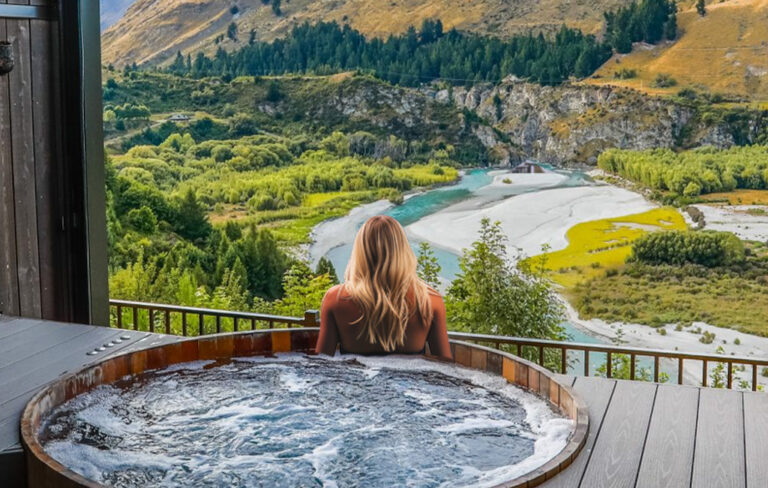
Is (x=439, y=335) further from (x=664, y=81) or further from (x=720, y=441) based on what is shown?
(x=664, y=81)

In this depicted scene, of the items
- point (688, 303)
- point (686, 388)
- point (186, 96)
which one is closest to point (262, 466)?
point (686, 388)

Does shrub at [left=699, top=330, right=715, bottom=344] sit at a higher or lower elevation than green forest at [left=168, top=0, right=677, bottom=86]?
lower

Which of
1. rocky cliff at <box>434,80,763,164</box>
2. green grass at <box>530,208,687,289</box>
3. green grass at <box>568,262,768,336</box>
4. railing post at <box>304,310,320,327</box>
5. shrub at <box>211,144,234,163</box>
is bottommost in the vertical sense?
green grass at <box>568,262,768,336</box>

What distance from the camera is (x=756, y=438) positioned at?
1861 mm

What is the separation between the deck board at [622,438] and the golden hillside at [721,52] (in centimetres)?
919

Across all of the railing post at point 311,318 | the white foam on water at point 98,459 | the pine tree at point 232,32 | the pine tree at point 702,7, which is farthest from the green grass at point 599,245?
the white foam on water at point 98,459

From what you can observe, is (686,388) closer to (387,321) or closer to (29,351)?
(387,321)

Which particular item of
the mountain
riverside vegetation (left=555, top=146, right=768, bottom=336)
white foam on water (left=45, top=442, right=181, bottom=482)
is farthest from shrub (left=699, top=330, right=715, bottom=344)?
white foam on water (left=45, top=442, right=181, bottom=482)

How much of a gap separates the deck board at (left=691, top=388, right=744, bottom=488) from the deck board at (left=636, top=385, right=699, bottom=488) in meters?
0.02

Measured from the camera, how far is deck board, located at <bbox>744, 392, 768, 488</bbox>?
1663mm

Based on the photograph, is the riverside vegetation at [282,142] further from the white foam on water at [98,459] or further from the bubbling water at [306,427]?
the white foam on water at [98,459]

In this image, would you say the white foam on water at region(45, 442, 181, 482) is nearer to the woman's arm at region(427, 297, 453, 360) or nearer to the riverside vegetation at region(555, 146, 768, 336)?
the woman's arm at region(427, 297, 453, 360)

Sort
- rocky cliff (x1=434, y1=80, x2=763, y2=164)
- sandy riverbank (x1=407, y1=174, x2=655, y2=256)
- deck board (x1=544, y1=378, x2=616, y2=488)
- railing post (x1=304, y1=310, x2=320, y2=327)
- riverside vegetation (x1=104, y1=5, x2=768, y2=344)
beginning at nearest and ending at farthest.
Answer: deck board (x1=544, y1=378, x2=616, y2=488), railing post (x1=304, y1=310, x2=320, y2=327), rocky cliff (x1=434, y1=80, x2=763, y2=164), sandy riverbank (x1=407, y1=174, x2=655, y2=256), riverside vegetation (x1=104, y1=5, x2=768, y2=344)

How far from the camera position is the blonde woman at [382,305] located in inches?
88.7
